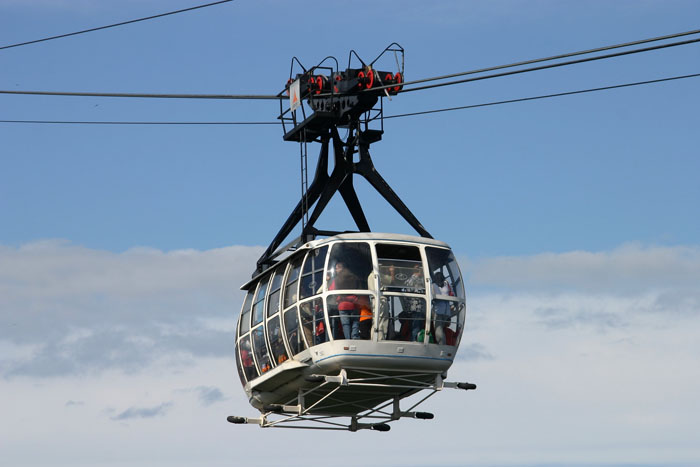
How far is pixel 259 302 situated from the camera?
1345 inches

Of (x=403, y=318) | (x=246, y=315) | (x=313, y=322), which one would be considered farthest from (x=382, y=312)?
(x=246, y=315)

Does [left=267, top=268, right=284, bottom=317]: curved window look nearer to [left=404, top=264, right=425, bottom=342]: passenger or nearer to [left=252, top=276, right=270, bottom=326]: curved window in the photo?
[left=252, top=276, right=270, bottom=326]: curved window

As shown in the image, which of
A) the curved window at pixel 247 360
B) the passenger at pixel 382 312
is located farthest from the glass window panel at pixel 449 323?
the curved window at pixel 247 360

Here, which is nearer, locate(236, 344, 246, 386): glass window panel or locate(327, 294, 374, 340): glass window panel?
locate(327, 294, 374, 340): glass window panel

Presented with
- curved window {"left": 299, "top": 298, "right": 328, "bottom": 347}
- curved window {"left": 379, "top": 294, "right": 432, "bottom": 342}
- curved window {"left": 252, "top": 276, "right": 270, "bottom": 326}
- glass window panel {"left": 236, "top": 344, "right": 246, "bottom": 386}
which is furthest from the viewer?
glass window panel {"left": 236, "top": 344, "right": 246, "bottom": 386}

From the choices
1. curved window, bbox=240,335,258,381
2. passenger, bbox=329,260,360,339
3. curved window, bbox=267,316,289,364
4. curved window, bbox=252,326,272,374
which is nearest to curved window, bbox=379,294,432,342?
passenger, bbox=329,260,360,339

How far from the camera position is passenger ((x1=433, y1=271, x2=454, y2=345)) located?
3134 centimetres

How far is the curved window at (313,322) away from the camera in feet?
102

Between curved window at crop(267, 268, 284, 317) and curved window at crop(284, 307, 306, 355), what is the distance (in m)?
0.56

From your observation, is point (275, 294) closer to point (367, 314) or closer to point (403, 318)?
point (367, 314)

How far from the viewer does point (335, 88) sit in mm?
34688

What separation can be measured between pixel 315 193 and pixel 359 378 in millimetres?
5874

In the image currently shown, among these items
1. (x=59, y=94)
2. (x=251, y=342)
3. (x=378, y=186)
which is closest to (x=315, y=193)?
(x=378, y=186)

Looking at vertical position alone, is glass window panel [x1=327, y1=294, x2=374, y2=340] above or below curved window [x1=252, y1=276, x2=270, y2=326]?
below
